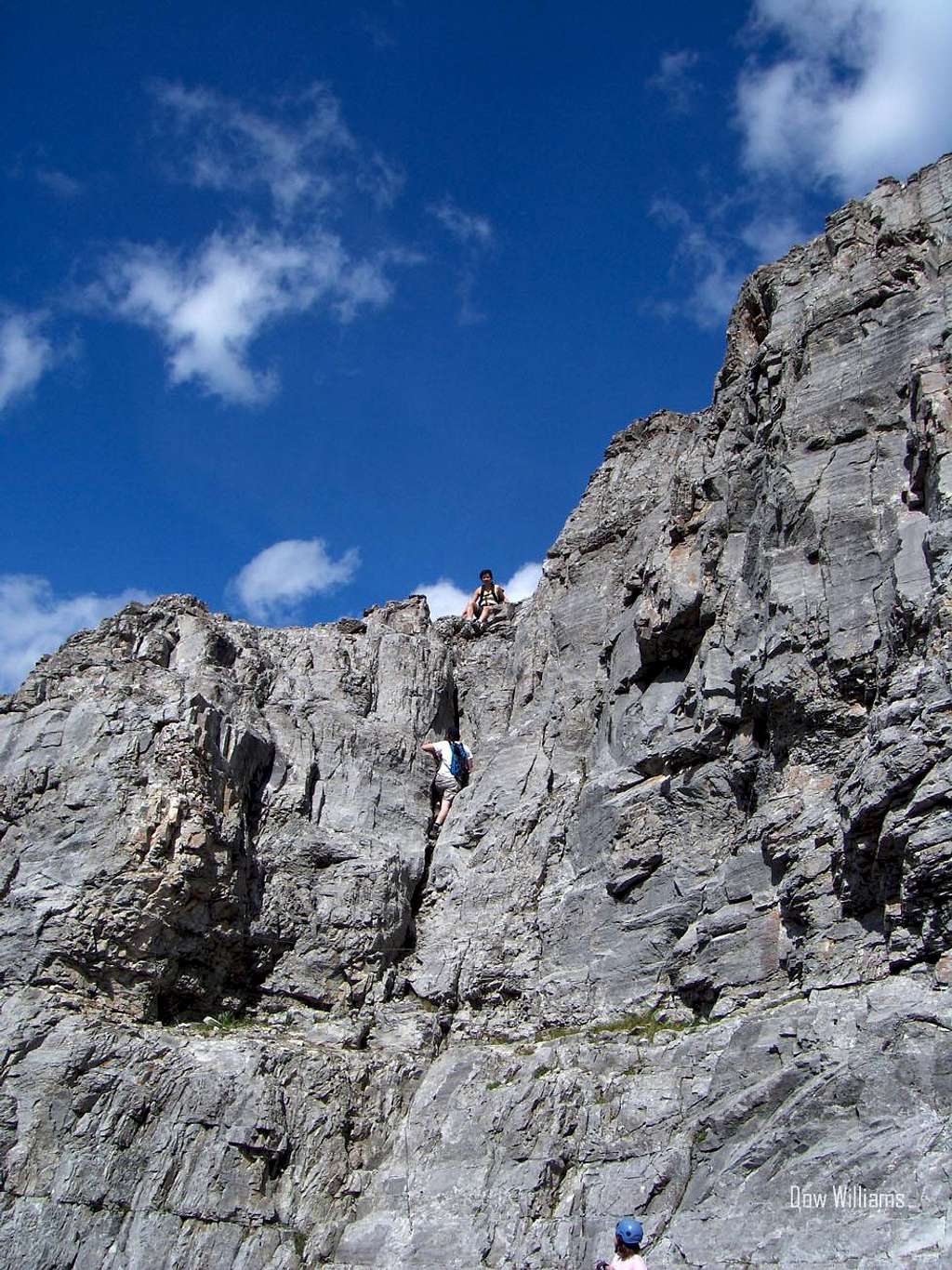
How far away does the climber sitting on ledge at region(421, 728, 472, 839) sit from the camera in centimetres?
2495

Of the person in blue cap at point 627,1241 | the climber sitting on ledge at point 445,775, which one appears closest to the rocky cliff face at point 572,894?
the climber sitting on ledge at point 445,775

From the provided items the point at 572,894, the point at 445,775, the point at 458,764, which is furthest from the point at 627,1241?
the point at 458,764

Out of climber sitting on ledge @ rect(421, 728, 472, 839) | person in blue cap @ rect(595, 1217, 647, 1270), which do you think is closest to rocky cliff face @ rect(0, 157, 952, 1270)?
climber sitting on ledge @ rect(421, 728, 472, 839)

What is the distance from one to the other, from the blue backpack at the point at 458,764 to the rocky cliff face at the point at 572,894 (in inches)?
19.8

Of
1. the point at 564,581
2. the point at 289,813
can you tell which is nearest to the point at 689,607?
the point at 564,581

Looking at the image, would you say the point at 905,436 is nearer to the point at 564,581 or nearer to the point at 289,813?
the point at 564,581

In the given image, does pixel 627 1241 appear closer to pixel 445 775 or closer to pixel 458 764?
pixel 445 775

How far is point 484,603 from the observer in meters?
31.1

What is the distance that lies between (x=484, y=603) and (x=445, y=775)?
6.86m

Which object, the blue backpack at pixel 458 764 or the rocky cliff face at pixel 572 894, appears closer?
the rocky cliff face at pixel 572 894

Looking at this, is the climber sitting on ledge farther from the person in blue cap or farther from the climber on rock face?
the person in blue cap

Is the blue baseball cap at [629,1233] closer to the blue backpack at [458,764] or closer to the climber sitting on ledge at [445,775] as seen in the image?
the climber sitting on ledge at [445,775]

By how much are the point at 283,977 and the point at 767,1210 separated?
11.1 meters

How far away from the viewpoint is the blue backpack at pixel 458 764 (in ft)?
84.1
